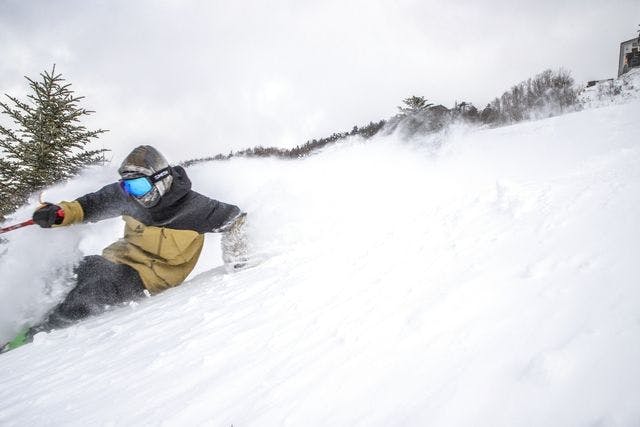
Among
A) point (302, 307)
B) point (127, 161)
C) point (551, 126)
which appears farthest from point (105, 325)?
point (551, 126)

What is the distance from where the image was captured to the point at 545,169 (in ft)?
13.3

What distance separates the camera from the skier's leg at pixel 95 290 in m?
3.25

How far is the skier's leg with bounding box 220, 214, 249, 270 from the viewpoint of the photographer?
3947 millimetres

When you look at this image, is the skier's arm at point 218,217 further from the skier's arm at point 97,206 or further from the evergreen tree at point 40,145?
the evergreen tree at point 40,145

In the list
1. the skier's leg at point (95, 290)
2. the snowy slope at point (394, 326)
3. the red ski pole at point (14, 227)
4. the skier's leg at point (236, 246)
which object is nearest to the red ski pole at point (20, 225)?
the red ski pole at point (14, 227)

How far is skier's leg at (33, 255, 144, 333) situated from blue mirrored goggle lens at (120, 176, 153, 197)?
0.86 m

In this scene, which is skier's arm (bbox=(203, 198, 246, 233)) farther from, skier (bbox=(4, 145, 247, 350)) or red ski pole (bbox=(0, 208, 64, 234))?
red ski pole (bbox=(0, 208, 64, 234))

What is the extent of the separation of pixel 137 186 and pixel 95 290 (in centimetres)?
122

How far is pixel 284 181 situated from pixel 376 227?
243 centimetres

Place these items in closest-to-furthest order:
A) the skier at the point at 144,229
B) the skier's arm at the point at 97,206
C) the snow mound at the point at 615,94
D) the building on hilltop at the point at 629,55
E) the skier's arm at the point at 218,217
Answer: the skier at the point at 144,229 < the skier's arm at the point at 97,206 < the skier's arm at the point at 218,217 < the snow mound at the point at 615,94 < the building on hilltop at the point at 629,55

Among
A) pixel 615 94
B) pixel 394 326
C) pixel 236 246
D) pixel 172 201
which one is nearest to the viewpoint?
pixel 394 326

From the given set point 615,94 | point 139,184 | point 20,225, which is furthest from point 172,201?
point 615,94

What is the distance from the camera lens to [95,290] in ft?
11.3

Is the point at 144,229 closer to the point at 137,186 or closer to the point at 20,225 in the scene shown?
the point at 137,186
